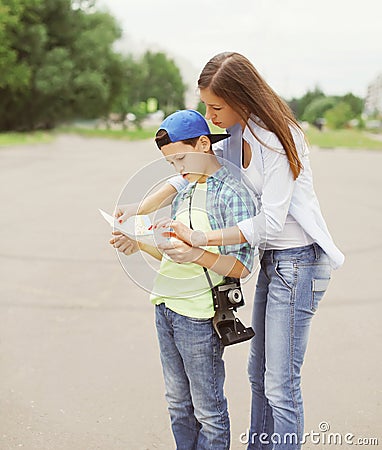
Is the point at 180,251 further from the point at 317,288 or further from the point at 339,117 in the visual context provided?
the point at 339,117

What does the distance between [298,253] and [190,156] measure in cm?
46

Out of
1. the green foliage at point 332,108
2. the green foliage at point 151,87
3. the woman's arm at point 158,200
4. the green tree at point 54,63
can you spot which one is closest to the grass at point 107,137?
the green tree at point 54,63

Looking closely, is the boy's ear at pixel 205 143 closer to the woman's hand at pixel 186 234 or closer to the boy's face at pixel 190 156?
the boy's face at pixel 190 156

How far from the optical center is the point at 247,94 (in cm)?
177

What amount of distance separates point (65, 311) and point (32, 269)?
1.12m

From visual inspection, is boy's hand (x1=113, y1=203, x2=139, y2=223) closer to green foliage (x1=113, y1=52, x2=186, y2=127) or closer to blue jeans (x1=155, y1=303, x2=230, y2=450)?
blue jeans (x1=155, y1=303, x2=230, y2=450)

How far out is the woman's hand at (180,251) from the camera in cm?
172

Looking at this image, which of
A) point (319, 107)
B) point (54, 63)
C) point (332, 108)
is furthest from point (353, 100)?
point (54, 63)

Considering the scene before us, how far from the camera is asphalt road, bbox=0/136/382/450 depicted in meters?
2.74

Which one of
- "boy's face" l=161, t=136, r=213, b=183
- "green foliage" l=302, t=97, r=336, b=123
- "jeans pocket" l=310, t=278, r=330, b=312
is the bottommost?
"green foliage" l=302, t=97, r=336, b=123

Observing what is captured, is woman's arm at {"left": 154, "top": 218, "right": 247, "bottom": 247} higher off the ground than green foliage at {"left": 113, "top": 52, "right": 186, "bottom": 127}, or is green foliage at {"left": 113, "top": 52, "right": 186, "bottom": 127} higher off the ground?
woman's arm at {"left": 154, "top": 218, "right": 247, "bottom": 247}

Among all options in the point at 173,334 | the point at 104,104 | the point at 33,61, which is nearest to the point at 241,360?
the point at 173,334

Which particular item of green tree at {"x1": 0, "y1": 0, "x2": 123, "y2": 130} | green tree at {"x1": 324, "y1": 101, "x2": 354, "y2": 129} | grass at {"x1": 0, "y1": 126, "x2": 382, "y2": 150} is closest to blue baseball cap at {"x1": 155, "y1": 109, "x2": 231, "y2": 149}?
grass at {"x1": 0, "y1": 126, "x2": 382, "y2": 150}

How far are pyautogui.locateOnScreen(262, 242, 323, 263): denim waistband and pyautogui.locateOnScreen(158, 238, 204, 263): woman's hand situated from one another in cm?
29
